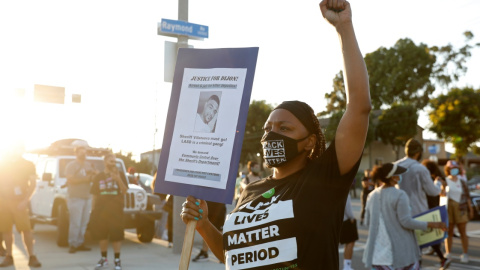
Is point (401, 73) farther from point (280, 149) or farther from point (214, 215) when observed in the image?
point (280, 149)

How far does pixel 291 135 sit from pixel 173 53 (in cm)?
761

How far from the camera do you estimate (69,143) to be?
13742mm

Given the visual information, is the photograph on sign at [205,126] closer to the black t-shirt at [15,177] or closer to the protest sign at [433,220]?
the protest sign at [433,220]

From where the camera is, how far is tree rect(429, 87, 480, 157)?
29797 millimetres

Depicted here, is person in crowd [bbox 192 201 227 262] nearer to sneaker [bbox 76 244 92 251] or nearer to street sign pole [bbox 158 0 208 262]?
street sign pole [bbox 158 0 208 262]

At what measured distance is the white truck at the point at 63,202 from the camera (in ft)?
36.6

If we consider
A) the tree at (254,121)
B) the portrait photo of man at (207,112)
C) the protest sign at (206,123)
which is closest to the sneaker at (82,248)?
the protest sign at (206,123)

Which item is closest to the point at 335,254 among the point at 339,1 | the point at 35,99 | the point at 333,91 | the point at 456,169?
the point at 339,1

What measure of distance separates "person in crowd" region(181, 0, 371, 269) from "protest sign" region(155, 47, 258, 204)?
254 millimetres

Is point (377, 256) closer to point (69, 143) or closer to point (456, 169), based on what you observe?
point (456, 169)

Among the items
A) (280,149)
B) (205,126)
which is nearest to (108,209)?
(205,126)

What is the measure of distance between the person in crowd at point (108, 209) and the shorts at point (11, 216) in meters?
1.05

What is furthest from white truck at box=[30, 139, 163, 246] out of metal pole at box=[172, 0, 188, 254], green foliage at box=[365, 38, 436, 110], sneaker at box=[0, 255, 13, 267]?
green foliage at box=[365, 38, 436, 110]

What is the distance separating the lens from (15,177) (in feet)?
27.6
